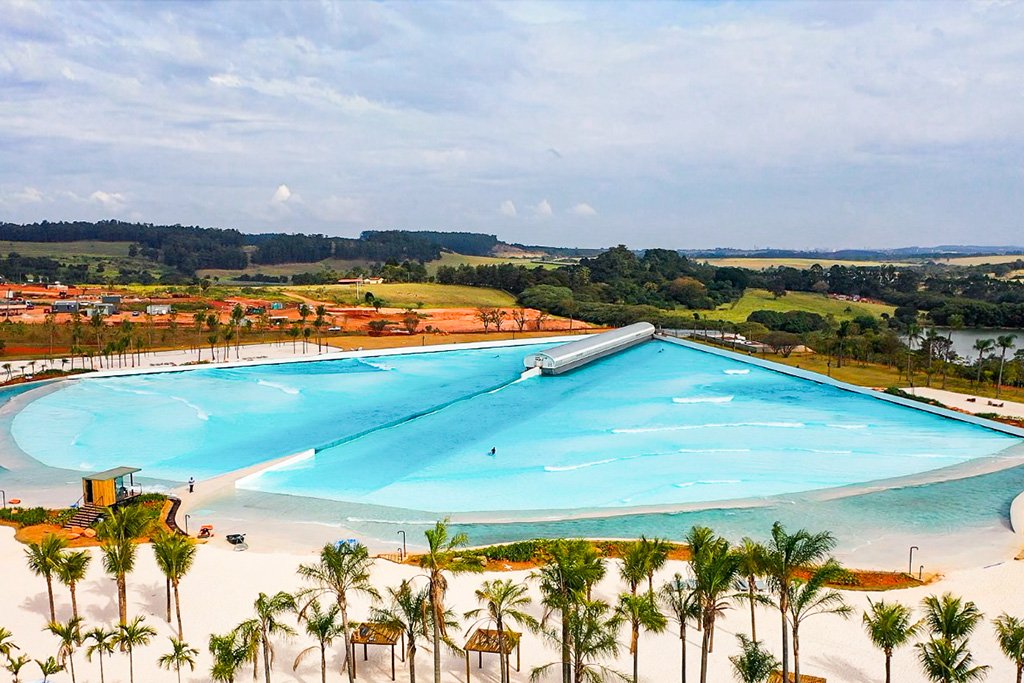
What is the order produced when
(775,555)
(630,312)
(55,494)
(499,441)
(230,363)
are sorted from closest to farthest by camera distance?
1. (775,555)
2. (55,494)
3. (499,441)
4. (230,363)
5. (630,312)

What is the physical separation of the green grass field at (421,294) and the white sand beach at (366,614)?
2956 inches

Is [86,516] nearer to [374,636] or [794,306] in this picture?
[374,636]

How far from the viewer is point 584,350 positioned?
61.6 m

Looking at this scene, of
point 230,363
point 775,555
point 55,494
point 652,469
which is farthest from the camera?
point 230,363

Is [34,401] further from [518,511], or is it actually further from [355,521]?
[518,511]

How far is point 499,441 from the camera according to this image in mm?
38469

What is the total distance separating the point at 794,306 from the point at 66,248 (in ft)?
545

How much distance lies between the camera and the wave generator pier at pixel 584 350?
57500mm

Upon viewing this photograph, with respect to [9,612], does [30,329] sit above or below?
above

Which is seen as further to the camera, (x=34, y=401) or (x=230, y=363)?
(x=230, y=363)

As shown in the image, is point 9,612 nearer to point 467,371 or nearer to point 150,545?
point 150,545

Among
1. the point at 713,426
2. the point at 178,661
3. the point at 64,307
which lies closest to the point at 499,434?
the point at 713,426

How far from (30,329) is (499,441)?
47.2m

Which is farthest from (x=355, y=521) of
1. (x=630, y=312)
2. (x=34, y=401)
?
(x=630, y=312)
